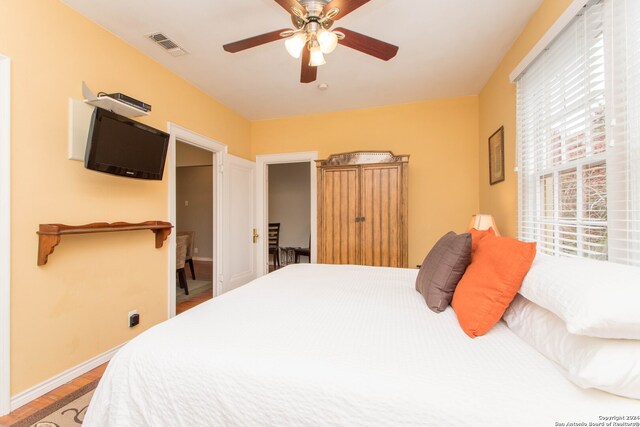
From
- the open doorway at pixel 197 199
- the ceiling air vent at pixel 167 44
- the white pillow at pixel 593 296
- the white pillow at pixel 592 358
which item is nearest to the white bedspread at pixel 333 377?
the white pillow at pixel 592 358

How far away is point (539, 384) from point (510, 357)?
128 mm

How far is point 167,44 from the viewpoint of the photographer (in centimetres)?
232

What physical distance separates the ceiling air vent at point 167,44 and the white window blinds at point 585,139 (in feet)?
9.08

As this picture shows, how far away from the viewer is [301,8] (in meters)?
1.45

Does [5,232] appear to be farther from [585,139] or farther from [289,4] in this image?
[585,139]

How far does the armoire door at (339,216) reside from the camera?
3164 millimetres

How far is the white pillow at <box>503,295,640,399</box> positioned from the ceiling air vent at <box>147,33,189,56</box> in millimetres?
2985

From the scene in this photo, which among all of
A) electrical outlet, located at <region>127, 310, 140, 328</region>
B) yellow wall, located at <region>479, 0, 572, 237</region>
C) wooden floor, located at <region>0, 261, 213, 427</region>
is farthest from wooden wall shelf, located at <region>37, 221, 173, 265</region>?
yellow wall, located at <region>479, 0, 572, 237</region>

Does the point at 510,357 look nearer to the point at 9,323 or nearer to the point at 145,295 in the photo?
the point at 9,323

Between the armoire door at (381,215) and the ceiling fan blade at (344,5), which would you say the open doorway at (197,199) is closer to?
the armoire door at (381,215)

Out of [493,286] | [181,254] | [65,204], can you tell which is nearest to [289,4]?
[493,286]

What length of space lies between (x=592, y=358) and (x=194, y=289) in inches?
168

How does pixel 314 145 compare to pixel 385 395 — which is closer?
pixel 385 395

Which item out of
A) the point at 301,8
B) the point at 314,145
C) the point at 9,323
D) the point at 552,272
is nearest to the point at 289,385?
the point at 552,272
